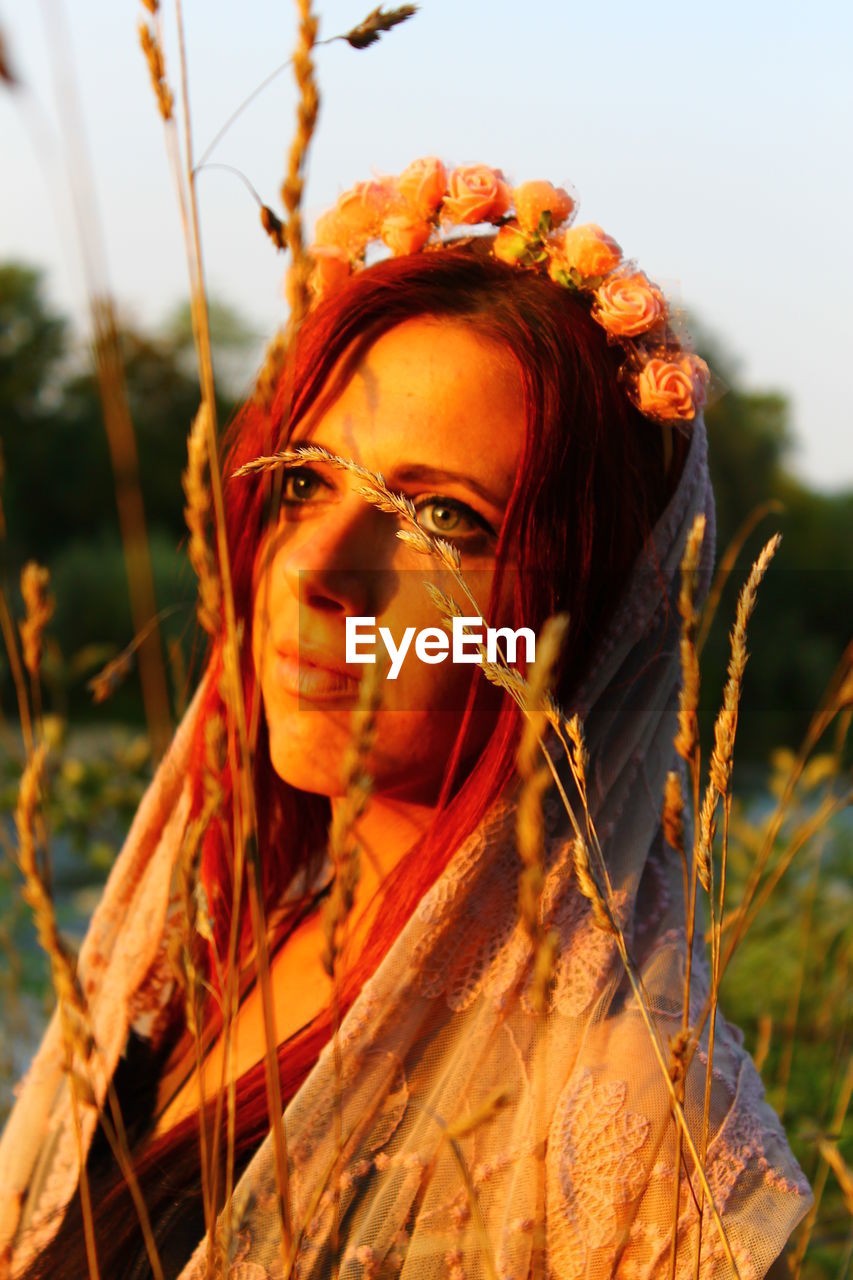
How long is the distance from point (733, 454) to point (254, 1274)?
20.6 meters

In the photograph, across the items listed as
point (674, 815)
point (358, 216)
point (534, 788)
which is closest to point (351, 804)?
point (534, 788)

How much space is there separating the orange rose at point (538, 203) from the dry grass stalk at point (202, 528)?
901 mm

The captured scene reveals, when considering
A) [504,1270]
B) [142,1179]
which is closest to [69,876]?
[142,1179]

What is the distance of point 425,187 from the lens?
1.57 metres

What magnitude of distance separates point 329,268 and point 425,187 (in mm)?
175

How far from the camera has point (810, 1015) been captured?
2758mm

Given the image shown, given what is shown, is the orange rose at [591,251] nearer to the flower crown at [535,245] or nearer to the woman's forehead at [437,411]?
the flower crown at [535,245]

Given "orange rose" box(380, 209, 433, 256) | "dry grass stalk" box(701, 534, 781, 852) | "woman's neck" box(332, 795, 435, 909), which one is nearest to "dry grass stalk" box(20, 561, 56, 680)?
"dry grass stalk" box(701, 534, 781, 852)

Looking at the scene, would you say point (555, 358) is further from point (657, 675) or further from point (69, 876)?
point (69, 876)

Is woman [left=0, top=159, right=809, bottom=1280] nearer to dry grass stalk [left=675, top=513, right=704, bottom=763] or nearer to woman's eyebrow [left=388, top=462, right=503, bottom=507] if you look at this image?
woman's eyebrow [left=388, top=462, right=503, bottom=507]

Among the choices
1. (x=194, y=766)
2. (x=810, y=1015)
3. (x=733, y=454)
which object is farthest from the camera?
(x=733, y=454)

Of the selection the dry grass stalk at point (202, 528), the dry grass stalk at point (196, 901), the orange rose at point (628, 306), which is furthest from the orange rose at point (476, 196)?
the dry grass stalk at point (196, 901)

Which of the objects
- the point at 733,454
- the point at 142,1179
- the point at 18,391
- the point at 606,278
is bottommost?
the point at 733,454

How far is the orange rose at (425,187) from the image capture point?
1.58m
